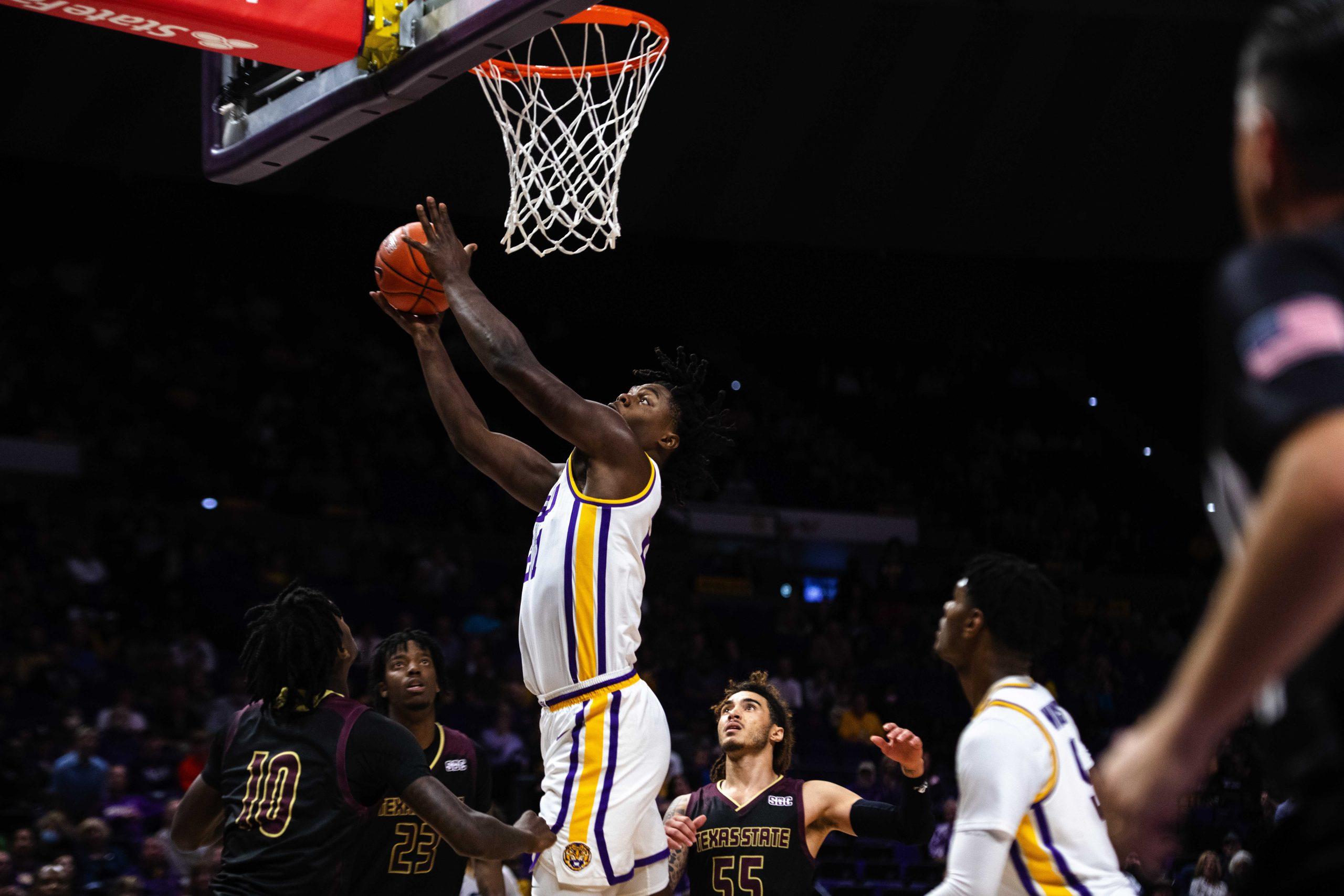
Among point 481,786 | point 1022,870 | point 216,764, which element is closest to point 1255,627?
point 1022,870

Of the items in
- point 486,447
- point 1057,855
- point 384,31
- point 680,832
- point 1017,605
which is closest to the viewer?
point 1057,855

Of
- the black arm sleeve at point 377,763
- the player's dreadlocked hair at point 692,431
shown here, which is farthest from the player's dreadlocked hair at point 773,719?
the black arm sleeve at point 377,763

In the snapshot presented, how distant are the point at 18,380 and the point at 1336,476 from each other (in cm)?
1418

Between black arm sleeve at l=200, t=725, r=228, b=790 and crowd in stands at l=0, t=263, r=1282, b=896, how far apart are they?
4.13 m

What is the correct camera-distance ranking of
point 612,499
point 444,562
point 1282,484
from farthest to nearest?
point 444,562, point 612,499, point 1282,484

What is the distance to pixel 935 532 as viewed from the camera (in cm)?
1728

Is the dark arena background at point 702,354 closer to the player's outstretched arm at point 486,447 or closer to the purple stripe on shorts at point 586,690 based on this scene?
the player's outstretched arm at point 486,447

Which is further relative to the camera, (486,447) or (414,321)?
(414,321)

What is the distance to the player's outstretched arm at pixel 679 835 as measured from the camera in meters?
4.69

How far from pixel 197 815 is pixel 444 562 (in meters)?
9.72

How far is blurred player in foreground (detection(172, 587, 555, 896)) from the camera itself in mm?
3582

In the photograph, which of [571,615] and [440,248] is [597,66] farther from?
[571,615]

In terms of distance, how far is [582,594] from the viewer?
3939 millimetres

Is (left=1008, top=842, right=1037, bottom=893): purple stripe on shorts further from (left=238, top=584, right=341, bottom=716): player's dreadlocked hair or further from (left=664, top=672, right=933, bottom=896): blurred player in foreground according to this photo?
(left=238, top=584, right=341, bottom=716): player's dreadlocked hair
